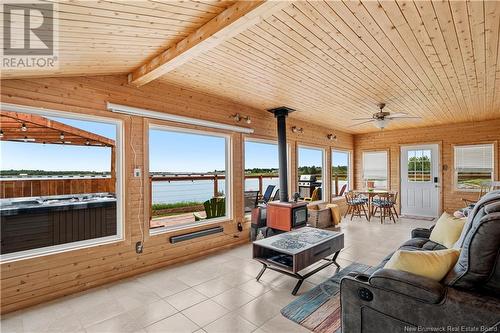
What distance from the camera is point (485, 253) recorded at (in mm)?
1411

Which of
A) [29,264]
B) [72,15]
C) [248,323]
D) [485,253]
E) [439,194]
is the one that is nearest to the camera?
[485,253]

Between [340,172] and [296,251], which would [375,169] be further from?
[296,251]

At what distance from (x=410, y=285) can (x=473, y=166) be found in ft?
22.5

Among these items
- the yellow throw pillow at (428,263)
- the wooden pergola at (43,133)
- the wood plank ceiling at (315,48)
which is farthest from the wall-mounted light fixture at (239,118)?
the yellow throw pillow at (428,263)

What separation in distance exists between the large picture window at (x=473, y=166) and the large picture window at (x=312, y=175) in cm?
341

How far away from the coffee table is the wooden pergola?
2244mm

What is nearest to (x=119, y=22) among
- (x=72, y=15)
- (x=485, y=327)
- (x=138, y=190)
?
(x=72, y=15)

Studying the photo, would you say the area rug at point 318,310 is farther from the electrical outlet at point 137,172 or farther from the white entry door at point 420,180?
the white entry door at point 420,180

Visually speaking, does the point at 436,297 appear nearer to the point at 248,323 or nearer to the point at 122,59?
the point at 248,323

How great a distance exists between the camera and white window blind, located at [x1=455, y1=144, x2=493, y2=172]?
6328 millimetres

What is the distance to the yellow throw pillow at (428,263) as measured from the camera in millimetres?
1604

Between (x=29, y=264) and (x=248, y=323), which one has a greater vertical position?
(x=29, y=264)

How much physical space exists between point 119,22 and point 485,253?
2.79 m

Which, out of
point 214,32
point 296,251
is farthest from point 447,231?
point 214,32
